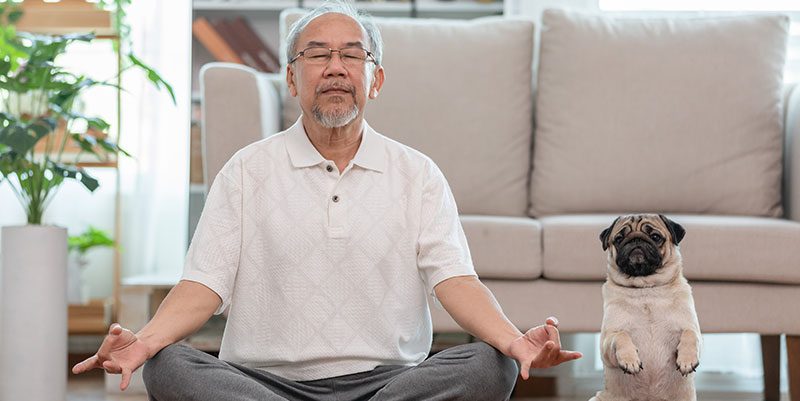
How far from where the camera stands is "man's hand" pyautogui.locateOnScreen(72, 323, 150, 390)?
1489 millimetres

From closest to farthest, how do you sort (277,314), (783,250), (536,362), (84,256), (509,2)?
(536,362)
(277,314)
(783,250)
(84,256)
(509,2)

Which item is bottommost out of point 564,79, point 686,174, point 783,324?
point 783,324

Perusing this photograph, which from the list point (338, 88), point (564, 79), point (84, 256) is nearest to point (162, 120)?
point (84, 256)

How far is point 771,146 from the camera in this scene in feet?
9.84

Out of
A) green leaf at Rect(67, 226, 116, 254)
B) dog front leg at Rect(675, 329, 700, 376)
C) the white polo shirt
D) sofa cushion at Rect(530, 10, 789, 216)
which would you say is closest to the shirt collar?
the white polo shirt

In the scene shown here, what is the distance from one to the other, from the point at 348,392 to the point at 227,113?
1.15 meters

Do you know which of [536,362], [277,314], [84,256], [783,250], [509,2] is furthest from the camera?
[509,2]

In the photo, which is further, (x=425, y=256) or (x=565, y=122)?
(x=565, y=122)

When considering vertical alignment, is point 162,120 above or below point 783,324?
above

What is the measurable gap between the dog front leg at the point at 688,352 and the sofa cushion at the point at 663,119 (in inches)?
43.1

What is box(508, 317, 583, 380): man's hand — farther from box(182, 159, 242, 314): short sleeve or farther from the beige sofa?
the beige sofa

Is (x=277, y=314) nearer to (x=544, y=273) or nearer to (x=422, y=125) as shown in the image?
(x=544, y=273)

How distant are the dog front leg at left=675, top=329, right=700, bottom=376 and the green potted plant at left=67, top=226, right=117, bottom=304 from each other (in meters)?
2.21

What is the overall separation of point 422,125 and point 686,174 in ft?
2.54
